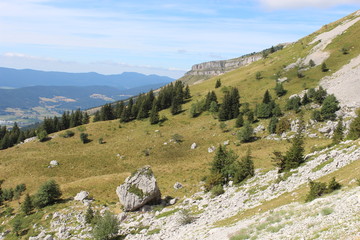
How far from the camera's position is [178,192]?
46.4 m

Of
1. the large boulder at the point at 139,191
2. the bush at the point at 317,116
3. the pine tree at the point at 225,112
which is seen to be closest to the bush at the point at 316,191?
the large boulder at the point at 139,191

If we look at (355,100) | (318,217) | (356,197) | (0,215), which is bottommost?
(0,215)

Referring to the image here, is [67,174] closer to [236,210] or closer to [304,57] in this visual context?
[236,210]

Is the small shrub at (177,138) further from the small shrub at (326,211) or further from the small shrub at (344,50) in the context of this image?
the small shrub at (344,50)

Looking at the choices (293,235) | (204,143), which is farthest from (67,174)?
(293,235)

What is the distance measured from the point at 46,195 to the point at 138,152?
3351cm

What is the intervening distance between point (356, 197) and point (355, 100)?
2508 inches

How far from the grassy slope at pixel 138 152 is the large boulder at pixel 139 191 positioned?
7.79m

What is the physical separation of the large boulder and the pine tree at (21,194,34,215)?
628 inches

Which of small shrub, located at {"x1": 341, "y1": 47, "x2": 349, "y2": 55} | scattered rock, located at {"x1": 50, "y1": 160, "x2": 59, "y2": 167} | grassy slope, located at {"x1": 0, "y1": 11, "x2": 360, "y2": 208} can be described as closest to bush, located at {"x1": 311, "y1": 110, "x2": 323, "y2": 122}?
grassy slope, located at {"x1": 0, "y1": 11, "x2": 360, "y2": 208}

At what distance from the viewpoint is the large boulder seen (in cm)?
3750

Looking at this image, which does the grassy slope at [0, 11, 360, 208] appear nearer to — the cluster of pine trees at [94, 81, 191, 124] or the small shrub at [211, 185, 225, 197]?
the cluster of pine trees at [94, 81, 191, 124]

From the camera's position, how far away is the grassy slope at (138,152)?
179 feet

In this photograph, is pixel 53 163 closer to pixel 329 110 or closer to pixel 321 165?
pixel 321 165
